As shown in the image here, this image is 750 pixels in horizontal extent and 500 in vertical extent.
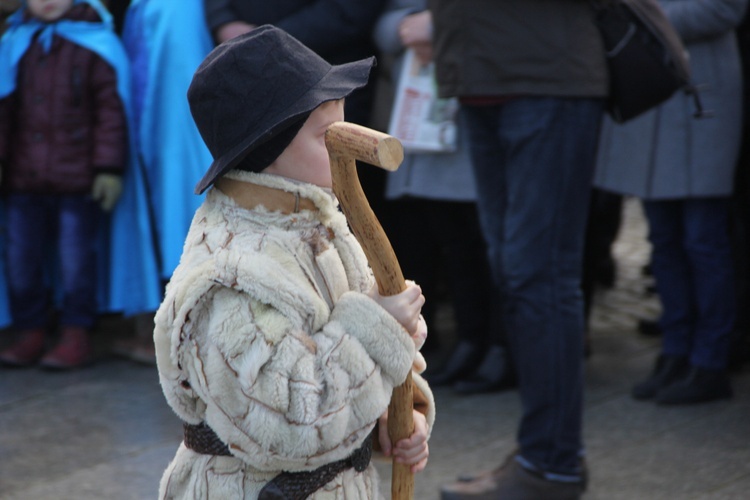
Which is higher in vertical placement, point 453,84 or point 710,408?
point 453,84

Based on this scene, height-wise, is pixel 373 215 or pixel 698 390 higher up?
pixel 373 215

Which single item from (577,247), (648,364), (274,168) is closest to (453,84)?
(577,247)

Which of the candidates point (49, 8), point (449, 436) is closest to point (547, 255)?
point (449, 436)

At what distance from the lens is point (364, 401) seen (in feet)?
6.74

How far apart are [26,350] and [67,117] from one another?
1.18 m

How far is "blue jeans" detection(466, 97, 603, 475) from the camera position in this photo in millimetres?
3477

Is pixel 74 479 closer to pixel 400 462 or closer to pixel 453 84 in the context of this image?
pixel 453 84

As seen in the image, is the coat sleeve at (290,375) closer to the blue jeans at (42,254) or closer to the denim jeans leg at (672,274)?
the denim jeans leg at (672,274)

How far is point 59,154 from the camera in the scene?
18.3ft

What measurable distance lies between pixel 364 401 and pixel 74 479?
252 cm

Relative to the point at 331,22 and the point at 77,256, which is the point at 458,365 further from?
the point at 77,256

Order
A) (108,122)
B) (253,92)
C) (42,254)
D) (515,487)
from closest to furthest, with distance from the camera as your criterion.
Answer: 1. (253,92)
2. (515,487)
3. (108,122)
4. (42,254)

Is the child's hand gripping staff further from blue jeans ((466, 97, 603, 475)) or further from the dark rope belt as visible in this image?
blue jeans ((466, 97, 603, 475))

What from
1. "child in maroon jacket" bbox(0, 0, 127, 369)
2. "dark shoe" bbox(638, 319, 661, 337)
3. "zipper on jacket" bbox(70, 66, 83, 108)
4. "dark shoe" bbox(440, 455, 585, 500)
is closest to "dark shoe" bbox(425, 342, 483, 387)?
"dark shoe" bbox(638, 319, 661, 337)
